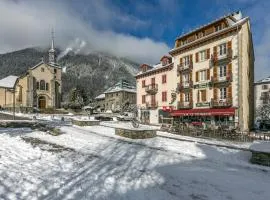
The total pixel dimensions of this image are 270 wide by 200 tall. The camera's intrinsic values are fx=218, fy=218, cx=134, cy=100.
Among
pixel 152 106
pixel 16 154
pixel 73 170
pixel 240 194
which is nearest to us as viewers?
pixel 240 194

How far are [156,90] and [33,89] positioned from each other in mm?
34574

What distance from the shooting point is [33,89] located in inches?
2205

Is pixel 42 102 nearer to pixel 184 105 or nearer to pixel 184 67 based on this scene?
pixel 184 105

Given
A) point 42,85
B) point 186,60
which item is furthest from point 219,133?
point 42,85

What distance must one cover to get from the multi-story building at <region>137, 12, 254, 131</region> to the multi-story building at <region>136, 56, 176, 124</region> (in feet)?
5.52

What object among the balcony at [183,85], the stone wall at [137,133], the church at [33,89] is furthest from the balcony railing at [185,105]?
the church at [33,89]

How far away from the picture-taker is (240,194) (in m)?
6.45

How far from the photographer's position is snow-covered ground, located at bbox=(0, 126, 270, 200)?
20.3 ft

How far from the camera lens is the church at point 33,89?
182 feet

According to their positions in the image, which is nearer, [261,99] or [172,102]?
[172,102]

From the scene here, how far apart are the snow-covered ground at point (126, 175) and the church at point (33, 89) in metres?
48.4

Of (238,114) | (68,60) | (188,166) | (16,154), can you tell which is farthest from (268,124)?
(68,60)

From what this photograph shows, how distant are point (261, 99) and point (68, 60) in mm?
162321

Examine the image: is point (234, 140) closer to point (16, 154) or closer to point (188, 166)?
point (188, 166)
